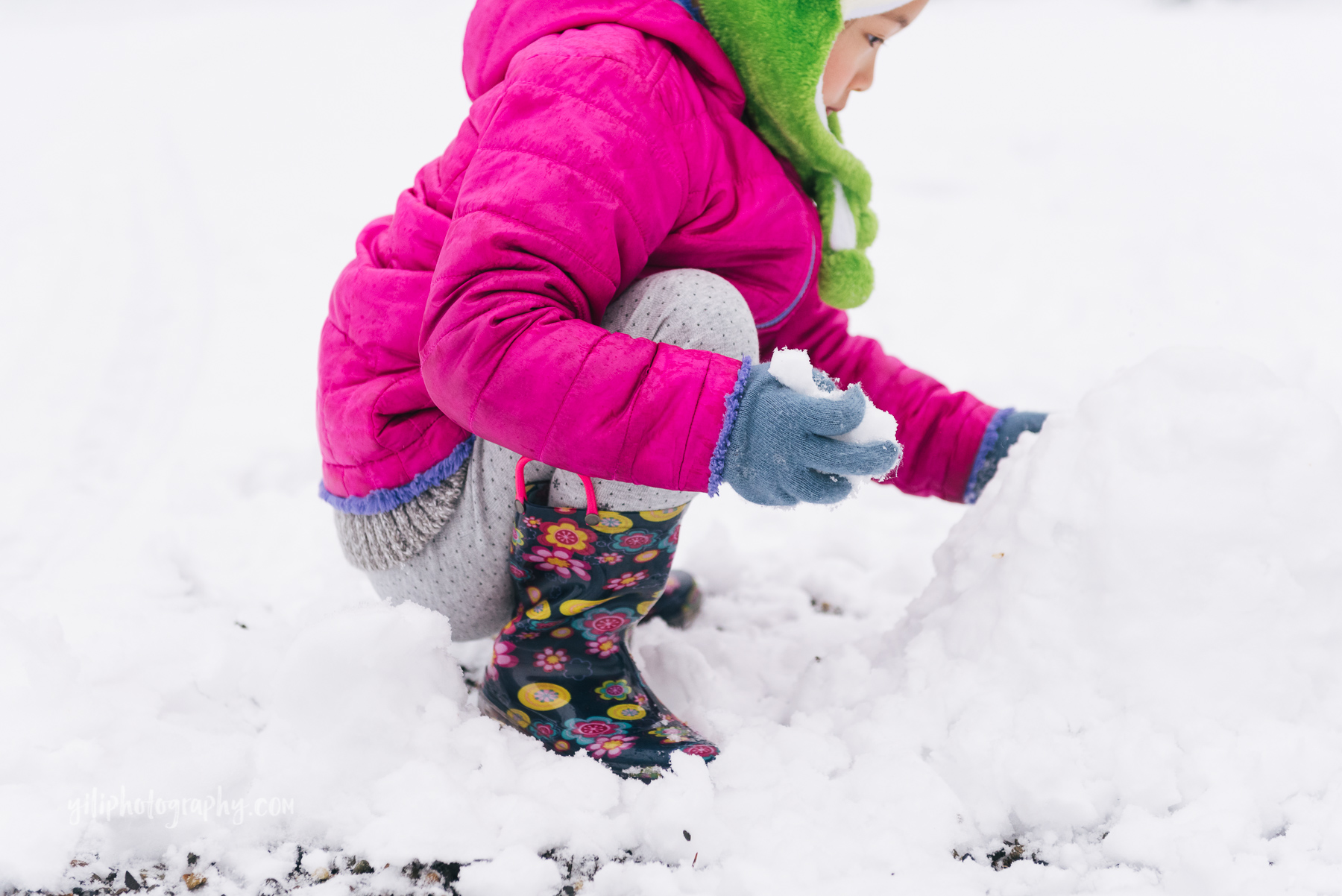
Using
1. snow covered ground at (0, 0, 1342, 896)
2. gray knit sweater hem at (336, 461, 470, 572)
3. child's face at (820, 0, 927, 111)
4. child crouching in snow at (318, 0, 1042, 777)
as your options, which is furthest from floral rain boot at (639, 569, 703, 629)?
child's face at (820, 0, 927, 111)

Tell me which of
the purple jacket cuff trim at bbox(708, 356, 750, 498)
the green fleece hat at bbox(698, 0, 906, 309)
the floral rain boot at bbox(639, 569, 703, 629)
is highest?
the green fleece hat at bbox(698, 0, 906, 309)

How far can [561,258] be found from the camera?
0.84 metres

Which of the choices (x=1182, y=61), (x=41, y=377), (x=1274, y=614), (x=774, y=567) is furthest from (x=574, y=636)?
(x=1182, y=61)

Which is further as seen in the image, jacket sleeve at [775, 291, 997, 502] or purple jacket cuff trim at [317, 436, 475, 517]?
jacket sleeve at [775, 291, 997, 502]

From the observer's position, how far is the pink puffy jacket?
813 mm

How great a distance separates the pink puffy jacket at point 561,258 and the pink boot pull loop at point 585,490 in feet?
0.26

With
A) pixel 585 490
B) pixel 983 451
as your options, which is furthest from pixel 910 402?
pixel 585 490

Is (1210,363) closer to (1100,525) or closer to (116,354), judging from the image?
(1100,525)

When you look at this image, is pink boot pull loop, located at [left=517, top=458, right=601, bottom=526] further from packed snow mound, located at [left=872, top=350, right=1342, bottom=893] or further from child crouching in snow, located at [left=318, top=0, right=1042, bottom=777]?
packed snow mound, located at [left=872, top=350, right=1342, bottom=893]

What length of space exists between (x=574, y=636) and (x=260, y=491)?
90 centimetres

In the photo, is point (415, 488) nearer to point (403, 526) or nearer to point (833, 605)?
point (403, 526)

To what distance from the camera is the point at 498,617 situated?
3.75 ft

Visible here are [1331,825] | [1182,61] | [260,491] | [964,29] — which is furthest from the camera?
[964,29]

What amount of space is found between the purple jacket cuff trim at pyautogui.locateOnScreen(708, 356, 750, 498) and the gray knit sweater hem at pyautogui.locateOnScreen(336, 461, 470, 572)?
1.16 feet
